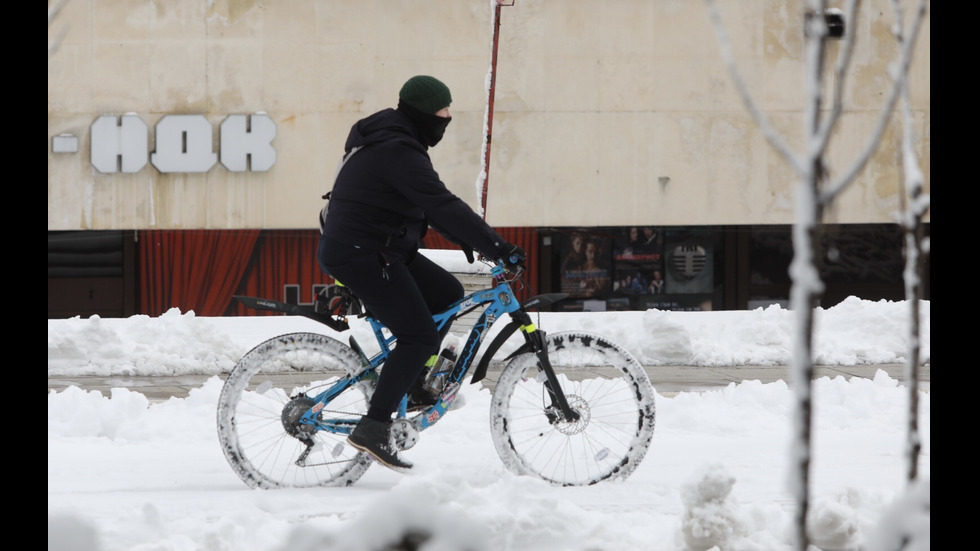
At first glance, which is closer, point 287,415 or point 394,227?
point 394,227

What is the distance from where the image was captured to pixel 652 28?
1895 centimetres

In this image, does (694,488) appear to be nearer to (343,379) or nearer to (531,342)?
(531,342)

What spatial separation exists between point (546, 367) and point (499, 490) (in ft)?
3.13

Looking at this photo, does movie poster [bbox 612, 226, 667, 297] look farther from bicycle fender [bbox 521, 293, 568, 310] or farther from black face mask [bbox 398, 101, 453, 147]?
black face mask [bbox 398, 101, 453, 147]

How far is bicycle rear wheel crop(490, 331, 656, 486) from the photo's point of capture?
4.66 metres

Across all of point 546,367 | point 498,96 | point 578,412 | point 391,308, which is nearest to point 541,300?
point 546,367

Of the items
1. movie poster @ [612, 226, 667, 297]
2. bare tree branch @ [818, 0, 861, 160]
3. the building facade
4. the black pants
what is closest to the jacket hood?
the black pants

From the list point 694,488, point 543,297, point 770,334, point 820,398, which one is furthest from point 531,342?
point 770,334

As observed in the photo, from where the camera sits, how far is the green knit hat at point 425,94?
4.27 meters

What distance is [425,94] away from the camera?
4285 mm

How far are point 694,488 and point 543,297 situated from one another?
1.35m

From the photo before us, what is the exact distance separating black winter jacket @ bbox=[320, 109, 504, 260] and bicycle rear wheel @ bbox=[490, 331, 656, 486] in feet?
2.21

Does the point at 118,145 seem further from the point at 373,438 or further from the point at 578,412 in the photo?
the point at 578,412
